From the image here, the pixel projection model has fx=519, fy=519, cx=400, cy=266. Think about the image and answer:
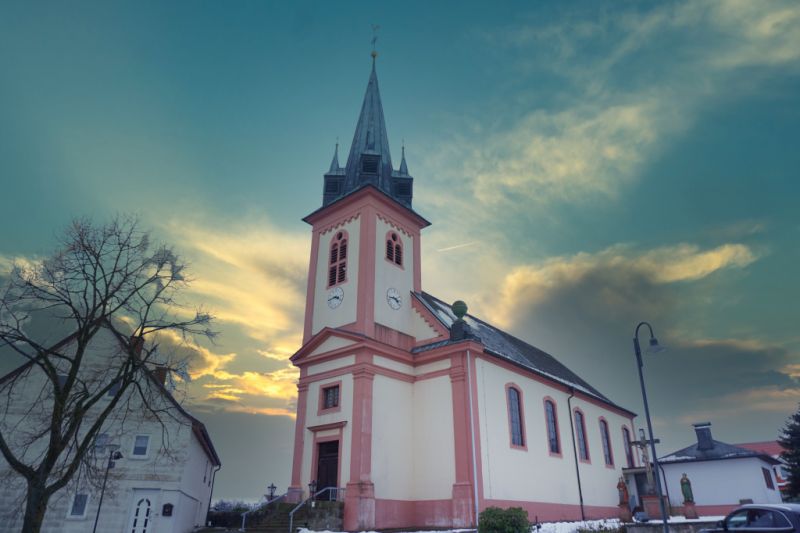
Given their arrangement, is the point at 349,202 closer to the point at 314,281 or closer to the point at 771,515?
the point at 314,281

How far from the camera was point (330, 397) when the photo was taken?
2558 centimetres

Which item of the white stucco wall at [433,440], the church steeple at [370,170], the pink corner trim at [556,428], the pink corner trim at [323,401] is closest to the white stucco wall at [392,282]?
the church steeple at [370,170]

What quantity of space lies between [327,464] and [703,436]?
30.6m

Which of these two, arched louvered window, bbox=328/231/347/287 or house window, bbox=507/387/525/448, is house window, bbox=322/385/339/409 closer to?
arched louvered window, bbox=328/231/347/287

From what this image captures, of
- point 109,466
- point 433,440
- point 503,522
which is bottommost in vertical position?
point 503,522

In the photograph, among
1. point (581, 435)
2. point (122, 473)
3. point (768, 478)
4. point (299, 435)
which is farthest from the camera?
point (768, 478)

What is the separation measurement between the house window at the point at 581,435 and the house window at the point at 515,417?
7.33 meters

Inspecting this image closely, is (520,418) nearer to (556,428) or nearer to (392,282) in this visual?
(556,428)

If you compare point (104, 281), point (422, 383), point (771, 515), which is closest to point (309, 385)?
point (422, 383)

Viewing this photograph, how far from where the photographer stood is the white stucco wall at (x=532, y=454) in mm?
24109

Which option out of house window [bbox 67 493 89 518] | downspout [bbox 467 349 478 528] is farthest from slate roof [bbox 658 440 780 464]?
house window [bbox 67 493 89 518]

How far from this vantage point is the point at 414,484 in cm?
2406

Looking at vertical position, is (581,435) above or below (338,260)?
below

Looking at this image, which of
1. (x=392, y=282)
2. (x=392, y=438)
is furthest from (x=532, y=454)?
(x=392, y=282)
